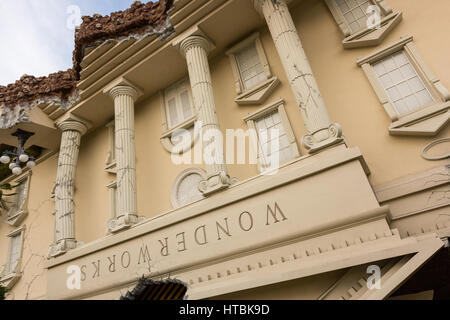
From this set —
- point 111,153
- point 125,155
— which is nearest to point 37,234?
point 111,153

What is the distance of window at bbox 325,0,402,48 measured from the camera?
6.60 metres

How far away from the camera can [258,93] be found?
7859 millimetres

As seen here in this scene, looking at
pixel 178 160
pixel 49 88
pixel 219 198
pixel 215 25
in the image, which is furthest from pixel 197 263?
pixel 49 88

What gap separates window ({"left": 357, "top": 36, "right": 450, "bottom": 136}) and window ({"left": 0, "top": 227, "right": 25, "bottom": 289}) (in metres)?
12.6

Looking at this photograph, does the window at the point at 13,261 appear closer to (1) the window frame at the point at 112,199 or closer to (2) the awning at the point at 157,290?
(1) the window frame at the point at 112,199

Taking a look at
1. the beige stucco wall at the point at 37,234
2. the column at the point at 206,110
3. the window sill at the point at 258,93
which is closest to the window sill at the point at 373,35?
the window sill at the point at 258,93

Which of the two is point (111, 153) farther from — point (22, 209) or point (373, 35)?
point (373, 35)

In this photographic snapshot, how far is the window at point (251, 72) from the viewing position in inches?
308

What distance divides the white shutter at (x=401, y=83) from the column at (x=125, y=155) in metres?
6.13

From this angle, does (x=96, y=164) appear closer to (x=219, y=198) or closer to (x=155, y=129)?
(x=155, y=129)

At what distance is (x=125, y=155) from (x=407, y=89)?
21.7 ft

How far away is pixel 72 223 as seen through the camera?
8.70 m

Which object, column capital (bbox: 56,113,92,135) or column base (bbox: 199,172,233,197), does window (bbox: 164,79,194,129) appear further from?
column base (bbox: 199,172,233,197)
